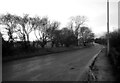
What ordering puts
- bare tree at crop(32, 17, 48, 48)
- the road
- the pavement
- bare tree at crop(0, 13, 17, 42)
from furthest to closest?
bare tree at crop(32, 17, 48, 48) → bare tree at crop(0, 13, 17, 42) → the road → the pavement

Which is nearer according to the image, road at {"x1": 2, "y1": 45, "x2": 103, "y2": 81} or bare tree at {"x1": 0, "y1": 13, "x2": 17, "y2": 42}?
road at {"x1": 2, "y1": 45, "x2": 103, "y2": 81}

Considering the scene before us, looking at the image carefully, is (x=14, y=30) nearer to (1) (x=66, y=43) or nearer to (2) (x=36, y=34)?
(2) (x=36, y=34)

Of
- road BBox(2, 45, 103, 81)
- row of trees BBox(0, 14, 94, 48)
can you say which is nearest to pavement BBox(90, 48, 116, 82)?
road BBox(2, 45, 103, 81)

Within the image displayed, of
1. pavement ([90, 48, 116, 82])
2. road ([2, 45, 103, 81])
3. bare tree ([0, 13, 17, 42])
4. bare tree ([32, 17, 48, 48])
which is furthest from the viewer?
bare tree ([32, 17, 48, 48])

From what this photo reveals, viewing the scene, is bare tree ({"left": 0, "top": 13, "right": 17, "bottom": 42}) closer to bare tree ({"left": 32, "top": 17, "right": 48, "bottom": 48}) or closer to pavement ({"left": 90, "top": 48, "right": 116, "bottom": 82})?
bare tree ({"left": 32, "top": 17, "right": 48, "bottom": 48})

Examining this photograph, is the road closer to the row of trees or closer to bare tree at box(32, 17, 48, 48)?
the row of trees

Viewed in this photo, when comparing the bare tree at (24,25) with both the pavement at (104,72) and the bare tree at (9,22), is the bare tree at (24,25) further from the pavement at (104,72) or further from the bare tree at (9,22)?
the pavement at (104,72)

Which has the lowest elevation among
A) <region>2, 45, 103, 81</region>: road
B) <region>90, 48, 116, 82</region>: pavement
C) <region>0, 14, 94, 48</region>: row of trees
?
<region>2, 45, 103, 81</region>: road

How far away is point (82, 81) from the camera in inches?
209

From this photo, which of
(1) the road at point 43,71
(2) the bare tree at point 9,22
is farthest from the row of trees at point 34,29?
(1) the road at point 43,71

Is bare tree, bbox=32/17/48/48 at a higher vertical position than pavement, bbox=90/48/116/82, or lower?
higher

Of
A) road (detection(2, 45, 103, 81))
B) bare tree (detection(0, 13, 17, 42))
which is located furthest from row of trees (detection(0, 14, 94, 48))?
road (detection(2, 45, 103, 81))

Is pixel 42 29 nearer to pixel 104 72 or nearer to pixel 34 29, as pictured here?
pixel 34 29

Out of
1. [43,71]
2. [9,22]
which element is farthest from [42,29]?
[43,71]
